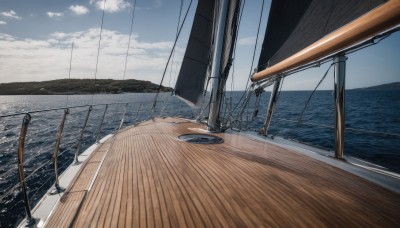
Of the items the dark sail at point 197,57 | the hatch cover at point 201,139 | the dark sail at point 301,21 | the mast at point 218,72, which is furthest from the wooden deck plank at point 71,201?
the dark sail at point 197,57

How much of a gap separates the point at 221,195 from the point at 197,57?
5.79 m

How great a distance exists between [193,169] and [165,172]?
1.07 feet

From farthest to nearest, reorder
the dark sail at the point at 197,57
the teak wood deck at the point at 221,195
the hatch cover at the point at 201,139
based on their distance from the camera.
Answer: the dark sail at the point at 197,57 < the hatch cover at the point at 201,139 < the teak wood deck at the point at 221,195

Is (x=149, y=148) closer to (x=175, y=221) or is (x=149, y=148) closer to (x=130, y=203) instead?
(x=130, y=203)

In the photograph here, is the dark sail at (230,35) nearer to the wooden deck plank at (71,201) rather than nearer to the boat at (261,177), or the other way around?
the boat at (261,177)

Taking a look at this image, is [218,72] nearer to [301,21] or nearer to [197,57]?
[301,21]

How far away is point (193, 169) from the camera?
8.19 ft

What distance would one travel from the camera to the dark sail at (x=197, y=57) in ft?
23.0

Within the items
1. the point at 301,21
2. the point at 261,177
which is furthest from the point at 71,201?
the point at 301,21

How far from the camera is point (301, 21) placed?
2891 mm

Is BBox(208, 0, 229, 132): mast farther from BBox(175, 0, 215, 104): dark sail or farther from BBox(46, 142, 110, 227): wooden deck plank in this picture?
BBox(46, 142, 110, 227): wooden deck plank

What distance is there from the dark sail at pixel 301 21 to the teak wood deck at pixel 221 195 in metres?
1.57

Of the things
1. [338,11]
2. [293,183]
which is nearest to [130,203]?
[293,183]

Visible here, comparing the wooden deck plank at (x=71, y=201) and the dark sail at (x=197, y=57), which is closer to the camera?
the wooden deck plank at (x=71, y=201)
